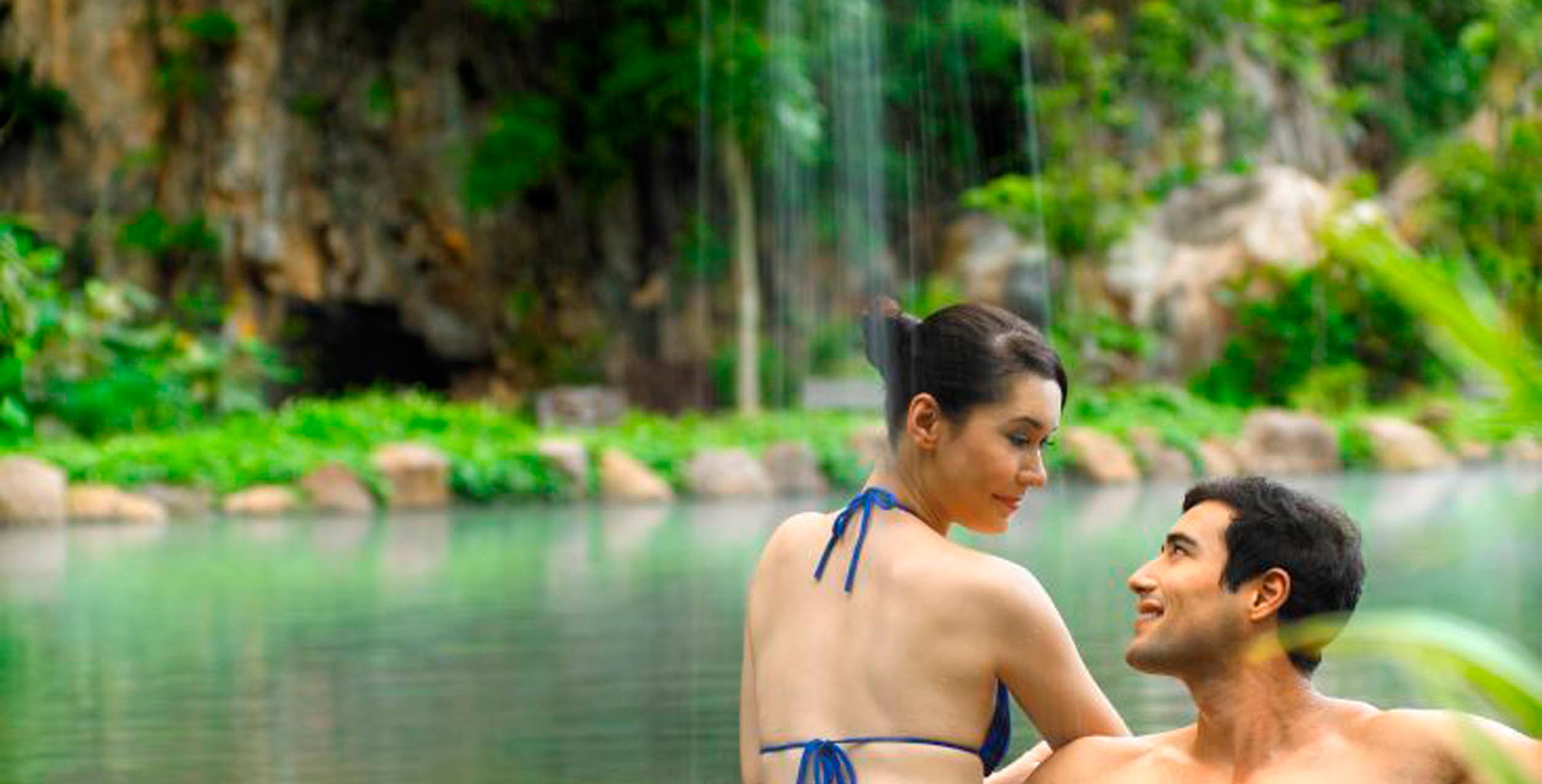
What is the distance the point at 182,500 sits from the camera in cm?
1529

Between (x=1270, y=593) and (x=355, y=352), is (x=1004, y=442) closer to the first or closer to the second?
(x=1270, y=593)

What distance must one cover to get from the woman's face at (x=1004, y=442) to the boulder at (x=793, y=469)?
47.0 ft

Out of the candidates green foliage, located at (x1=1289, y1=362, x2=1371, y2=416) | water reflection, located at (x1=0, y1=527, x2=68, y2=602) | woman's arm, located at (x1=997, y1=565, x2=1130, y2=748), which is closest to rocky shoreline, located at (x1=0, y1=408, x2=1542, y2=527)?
water reflection, located at (x1=0, y1=527, x2=68, y2=602)

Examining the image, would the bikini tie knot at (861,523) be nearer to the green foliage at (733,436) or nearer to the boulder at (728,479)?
the boulder at (728,479)

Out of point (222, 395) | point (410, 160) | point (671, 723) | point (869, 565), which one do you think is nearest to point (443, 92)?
point (410, 160)

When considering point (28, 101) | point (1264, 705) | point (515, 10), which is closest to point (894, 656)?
point (1264, 705)

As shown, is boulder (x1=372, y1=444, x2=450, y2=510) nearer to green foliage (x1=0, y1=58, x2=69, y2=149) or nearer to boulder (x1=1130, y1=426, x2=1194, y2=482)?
boulder (x1=1130, y1=426, x2=1194, y2=482)

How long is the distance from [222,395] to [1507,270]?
1931 centimetres

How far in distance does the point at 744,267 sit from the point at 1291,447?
7.04 meters

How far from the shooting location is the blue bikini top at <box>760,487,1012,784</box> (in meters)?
2.42

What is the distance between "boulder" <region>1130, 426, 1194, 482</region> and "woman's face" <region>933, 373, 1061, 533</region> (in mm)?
15241

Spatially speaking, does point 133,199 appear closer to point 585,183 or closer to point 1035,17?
point 585,183

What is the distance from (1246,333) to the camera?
76.3ft

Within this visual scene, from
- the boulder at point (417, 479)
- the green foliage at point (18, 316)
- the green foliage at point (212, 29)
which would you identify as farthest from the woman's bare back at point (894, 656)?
the green foliage at point (212, 29)
